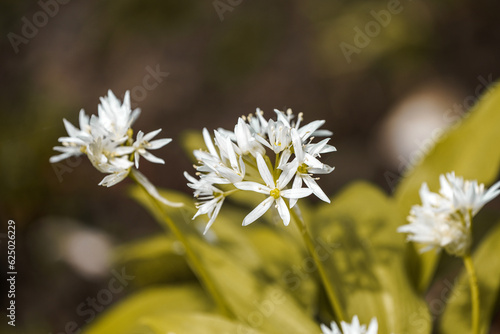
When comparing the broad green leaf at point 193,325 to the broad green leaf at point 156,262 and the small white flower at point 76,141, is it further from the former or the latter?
the broad green leaf at point 156,262

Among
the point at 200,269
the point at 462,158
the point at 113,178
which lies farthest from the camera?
the point at 462,158

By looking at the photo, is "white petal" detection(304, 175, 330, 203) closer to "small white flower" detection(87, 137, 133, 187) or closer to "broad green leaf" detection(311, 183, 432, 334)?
"small white flower" detection(87, 137, 133, 187)

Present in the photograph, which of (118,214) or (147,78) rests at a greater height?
(147,78)

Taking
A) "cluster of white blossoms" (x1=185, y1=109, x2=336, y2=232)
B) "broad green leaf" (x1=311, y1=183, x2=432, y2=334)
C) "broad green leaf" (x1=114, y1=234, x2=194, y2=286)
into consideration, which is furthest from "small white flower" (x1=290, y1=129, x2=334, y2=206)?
"broad green leaf" (x1=114, y1=234, x2=194, y2=286)

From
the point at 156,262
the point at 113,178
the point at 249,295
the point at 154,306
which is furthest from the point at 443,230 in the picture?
the point at 156,262

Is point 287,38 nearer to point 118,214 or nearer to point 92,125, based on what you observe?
point 118,214

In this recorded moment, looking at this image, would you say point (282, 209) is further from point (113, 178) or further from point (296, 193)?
point (113, 178)

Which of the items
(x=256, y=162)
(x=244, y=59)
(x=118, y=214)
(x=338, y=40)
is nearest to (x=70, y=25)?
(x=244, y=59)
